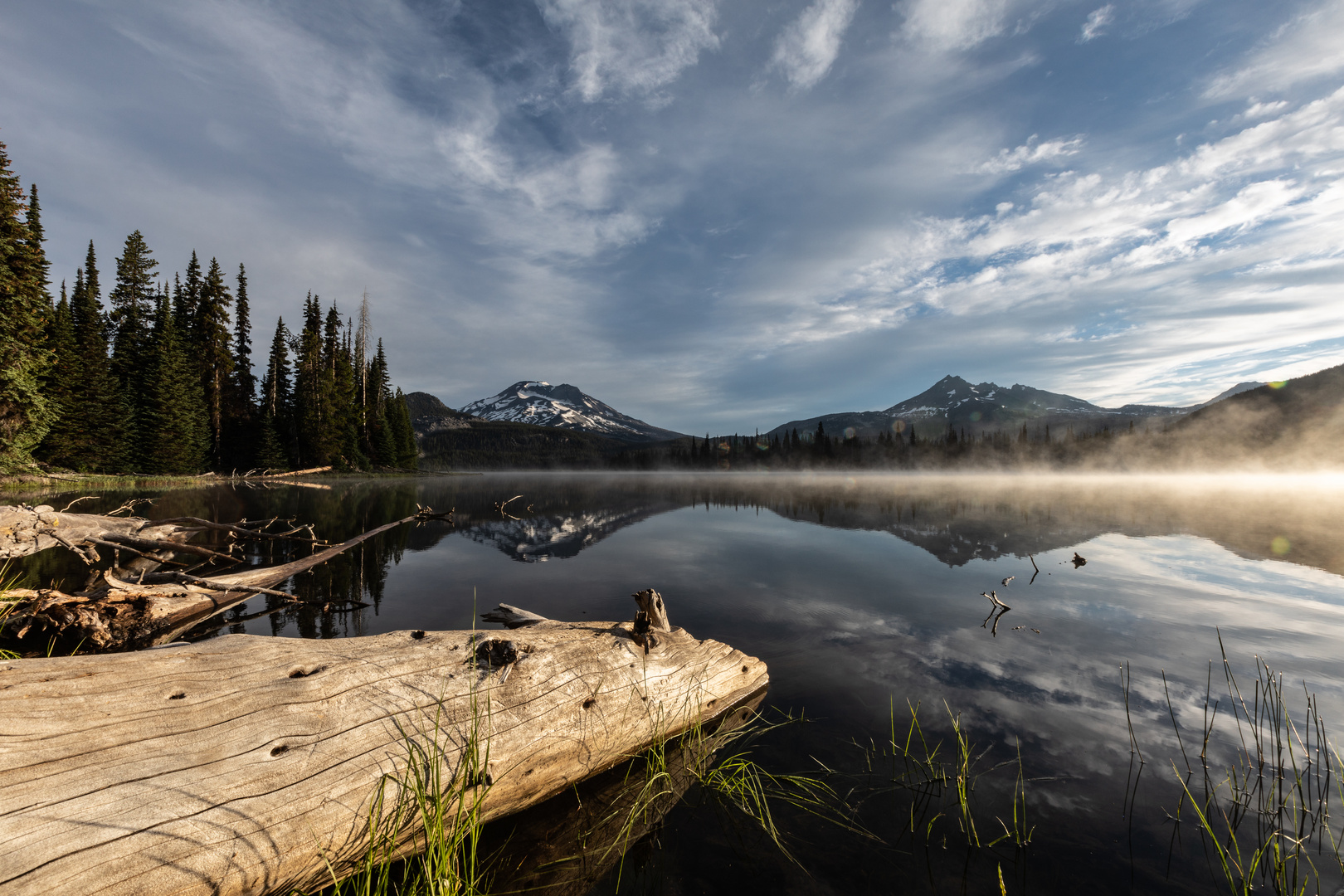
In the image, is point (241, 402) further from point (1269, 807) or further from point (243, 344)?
point (1269, 807)

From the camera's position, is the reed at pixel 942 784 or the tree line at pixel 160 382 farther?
the tree line at pixel 160 382

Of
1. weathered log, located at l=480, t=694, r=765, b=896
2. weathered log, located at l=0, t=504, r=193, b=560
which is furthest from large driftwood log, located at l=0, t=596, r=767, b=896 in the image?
weathered log, located at l=0, t=504, r=193, b=560

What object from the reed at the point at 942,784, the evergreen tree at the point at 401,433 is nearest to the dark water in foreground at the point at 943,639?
the reed at the point at 942,784

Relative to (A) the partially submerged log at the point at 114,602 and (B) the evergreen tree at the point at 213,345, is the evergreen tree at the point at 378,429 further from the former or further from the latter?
(A) the partially submerged log at the point at 114,602

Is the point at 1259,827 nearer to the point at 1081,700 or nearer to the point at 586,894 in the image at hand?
the point at 1081,700

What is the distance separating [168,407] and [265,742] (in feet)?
160

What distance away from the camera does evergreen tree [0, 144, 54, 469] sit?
21594mm

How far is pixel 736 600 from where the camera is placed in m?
9.23

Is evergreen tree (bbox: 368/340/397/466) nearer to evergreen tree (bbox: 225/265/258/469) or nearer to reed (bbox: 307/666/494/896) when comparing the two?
evergreen tree (bbox: 225/265/258/469)

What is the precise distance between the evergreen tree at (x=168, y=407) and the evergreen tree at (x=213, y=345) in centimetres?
318

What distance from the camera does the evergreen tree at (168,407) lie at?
35031 mm

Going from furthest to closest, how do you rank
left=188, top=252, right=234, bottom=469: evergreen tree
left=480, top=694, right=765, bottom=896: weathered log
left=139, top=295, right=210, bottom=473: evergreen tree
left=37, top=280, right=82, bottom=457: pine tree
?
1. left=188, top=252, right=234, bottom=469: evergreen tree
2. left=139, top=295, right=210, bottom=473: evergreen tree
3. left=37, top=280, right=82, bottom=457: pine tree
4. left=480, top=694, right=765, bottom=896: weathered log

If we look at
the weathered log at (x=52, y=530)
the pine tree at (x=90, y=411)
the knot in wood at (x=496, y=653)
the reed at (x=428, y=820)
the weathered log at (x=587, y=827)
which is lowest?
the weathered log at (x=587, y=827)

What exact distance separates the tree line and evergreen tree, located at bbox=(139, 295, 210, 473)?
9cm
